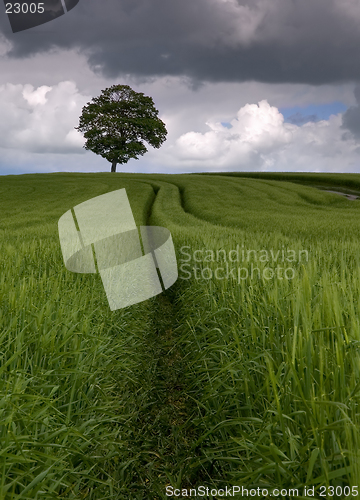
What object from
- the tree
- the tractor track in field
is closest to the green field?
the tractor track in field

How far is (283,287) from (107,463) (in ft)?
6.37

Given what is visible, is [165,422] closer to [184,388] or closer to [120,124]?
[184,388]

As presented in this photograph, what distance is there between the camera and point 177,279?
630cm

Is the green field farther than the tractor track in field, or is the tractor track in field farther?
the tractor track in field

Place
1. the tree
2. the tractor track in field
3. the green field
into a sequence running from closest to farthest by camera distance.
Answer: the green field, the tractor track in field, the tree

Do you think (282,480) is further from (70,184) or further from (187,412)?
(70,184)

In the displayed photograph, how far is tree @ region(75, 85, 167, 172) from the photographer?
44781mm

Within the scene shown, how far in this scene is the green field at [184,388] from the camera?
1.51m

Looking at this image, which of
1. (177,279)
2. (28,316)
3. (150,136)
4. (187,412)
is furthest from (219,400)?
(150,136)

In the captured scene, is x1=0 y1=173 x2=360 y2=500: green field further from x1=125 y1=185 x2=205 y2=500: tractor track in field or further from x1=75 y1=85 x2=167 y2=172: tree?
x1=75 y1=85 x2=167 y2=172: tree

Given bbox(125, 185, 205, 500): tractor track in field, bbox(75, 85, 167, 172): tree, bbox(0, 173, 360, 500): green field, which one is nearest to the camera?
bbox(0, 173, 360, 500): green field

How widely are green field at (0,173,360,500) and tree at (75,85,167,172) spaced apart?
4274 centimetres

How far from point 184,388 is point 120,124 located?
151 feet

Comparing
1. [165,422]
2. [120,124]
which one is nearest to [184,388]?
[165,422]
